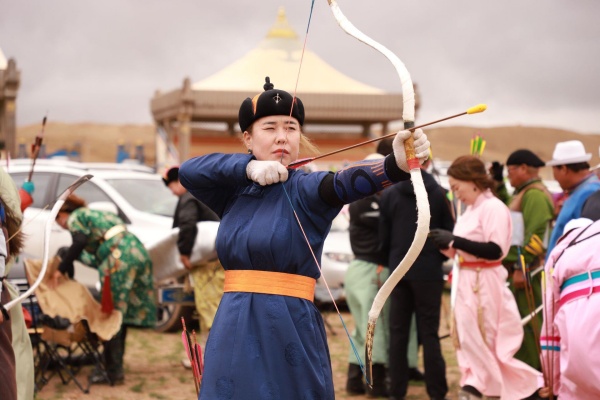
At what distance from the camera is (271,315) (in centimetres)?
347

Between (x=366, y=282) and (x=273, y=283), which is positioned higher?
(x=273, y=283)

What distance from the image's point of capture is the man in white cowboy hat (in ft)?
21.1

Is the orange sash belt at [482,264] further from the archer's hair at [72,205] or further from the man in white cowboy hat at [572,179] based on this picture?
the archer's hair at [72,205]

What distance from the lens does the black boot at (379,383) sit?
7145 millimetres

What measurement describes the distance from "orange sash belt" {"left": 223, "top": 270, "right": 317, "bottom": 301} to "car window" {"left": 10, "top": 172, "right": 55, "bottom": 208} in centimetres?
770

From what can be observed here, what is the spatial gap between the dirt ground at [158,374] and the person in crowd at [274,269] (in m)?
3.72

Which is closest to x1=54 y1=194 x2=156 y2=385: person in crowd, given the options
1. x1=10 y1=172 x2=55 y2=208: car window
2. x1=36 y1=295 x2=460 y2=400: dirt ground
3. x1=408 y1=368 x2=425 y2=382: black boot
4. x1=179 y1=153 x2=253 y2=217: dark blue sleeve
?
x1=36 y1=295 x2=460 y2=400: dirt ground

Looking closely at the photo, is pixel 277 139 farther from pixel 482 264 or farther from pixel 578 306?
pixel 482 264

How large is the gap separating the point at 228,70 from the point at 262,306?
27279 mm

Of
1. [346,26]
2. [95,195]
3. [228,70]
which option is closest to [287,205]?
[346,26]

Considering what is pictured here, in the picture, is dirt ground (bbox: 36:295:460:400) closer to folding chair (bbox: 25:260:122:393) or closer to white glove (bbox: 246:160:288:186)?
folding chair (bbox: 25:260:122:393)

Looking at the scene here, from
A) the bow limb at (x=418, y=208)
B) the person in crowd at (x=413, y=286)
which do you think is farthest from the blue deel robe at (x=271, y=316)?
the person in crowd at (x=413, y=286)

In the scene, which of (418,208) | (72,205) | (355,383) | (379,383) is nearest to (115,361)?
(72,205)

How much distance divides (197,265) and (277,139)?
4.65 m
